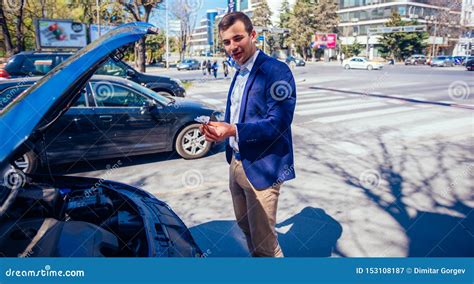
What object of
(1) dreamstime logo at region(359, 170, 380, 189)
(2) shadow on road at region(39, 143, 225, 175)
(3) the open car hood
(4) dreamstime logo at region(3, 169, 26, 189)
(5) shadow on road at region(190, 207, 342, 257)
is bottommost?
(5) shadow on road at region(190, 207, 342, 257)

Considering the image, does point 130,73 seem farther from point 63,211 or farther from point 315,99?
point 63,211

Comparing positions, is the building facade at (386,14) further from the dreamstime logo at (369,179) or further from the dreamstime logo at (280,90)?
the dreamstime logo at (280,90)

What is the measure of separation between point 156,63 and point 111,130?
50275 mm

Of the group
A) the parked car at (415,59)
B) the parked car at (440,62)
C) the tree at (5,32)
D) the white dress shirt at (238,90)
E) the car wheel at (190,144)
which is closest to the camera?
the white dress shirt at (238,90)

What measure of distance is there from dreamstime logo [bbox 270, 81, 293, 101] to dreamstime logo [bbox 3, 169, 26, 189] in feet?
4.74

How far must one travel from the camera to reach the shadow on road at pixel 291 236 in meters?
2.78

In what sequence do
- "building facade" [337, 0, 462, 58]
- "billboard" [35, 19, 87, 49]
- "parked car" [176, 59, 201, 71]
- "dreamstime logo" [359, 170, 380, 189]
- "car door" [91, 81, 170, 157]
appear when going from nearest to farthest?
"dreamstime logo" [359, 170, 380, 189], "car door" [91, 81, 170, 157], "building facade" [337, 0, 462, 58], "billboard" [35, 19, 87, 49], "parked car" [176, 59, 201, 71]

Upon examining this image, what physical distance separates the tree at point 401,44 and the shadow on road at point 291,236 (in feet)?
65.9

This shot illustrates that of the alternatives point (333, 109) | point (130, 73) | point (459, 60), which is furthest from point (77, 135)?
point (459, 60)

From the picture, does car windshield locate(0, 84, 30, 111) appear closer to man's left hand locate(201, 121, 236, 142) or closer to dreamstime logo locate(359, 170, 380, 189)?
man's left hand locate(201, 121, 236, 142)

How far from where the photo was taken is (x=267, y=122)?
5.66 ft

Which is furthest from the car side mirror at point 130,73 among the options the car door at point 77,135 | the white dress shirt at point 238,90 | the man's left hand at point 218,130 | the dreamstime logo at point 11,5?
the dreamstime logo at point 11,5

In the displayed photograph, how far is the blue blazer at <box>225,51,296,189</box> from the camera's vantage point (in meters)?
1.74

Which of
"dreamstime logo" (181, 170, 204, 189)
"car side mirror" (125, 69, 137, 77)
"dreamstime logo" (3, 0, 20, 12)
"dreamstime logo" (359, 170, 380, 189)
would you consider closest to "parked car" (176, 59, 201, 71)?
"dreamstime logo" (3, 0, 20, 12)
